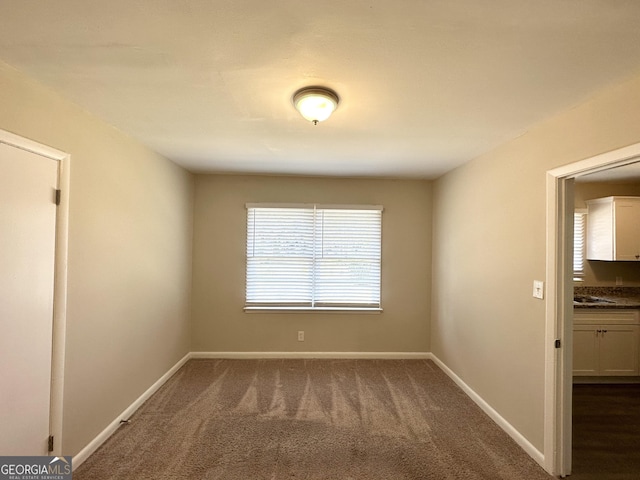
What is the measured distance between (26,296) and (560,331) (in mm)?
3269

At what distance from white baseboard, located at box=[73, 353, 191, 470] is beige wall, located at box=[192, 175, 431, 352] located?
796mm

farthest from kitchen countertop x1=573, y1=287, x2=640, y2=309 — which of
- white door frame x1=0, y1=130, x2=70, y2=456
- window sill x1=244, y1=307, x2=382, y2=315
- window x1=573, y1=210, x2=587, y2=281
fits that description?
white door frame x1=0, y1=130, x2=70, y2=456

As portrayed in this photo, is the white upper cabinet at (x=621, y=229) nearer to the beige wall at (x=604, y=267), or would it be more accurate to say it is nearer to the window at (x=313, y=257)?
the beige wall at (x=604, y=267)

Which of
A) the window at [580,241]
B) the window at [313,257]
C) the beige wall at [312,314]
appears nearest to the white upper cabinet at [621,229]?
the window at [580,241]

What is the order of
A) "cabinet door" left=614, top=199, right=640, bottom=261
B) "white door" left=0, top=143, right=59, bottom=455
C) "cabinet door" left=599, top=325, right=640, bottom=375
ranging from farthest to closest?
"cabinet door" left=614, top=199, right=640, bottom=261, "cabinet door" left=599, top=325, right=640, bottom=375, "white door" left=0, top=143, right=59, bottom=455

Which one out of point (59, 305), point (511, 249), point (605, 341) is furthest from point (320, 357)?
point (605, 341)

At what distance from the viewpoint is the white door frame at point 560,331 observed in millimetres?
1964

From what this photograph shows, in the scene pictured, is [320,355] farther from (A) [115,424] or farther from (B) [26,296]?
(B) [26,296]

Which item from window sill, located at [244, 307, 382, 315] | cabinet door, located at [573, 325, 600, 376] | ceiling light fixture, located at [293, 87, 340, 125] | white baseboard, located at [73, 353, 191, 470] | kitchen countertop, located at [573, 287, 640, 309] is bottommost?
white baseboard, located at [73, 353, 191, 470]

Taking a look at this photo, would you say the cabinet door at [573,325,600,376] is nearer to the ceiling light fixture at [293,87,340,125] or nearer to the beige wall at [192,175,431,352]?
the beige wall at [192,175,431,352]

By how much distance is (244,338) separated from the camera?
3941 millimetres

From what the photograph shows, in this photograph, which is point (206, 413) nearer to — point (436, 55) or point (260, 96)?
point (260, 96)

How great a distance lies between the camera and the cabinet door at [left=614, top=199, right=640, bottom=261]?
11.6ft

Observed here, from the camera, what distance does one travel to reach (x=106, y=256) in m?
2.24
